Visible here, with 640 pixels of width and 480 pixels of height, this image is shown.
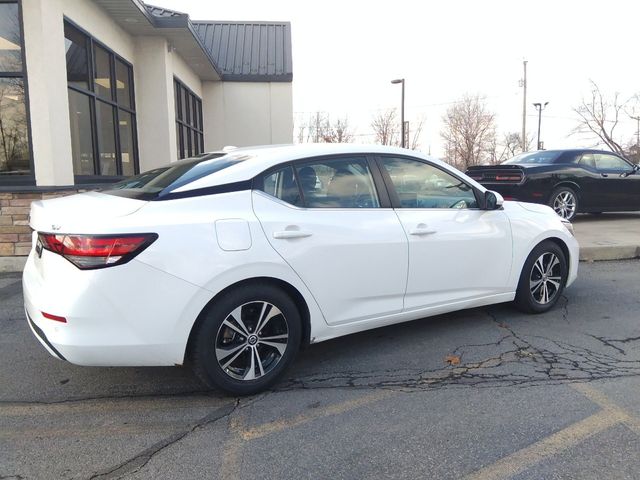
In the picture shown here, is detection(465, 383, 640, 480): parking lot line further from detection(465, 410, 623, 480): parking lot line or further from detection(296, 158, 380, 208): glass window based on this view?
detection(296, 158, 380, 208): glass window

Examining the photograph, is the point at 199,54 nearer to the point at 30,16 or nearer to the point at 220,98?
the point at 220,98

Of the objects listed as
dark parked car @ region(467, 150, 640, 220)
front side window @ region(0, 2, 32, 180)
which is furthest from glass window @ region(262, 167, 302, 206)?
dark parked car @ region(467, 150, 640, 220)

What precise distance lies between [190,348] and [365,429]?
111 centimetres

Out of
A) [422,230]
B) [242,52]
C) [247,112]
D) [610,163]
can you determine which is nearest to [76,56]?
[422,230]

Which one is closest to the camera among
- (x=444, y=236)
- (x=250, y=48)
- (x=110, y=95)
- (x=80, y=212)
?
(x=80, y=212)

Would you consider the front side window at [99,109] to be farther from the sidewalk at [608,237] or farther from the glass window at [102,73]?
the sidewalk at [608,237]

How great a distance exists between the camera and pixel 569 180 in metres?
9.75

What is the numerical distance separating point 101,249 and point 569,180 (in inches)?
362

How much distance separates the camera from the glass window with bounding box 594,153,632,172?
33.8 ft

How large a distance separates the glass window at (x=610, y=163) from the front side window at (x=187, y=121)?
31.2ft

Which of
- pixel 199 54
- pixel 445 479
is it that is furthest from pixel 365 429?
pixel 199 54

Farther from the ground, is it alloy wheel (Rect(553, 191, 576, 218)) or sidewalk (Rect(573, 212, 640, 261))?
alloy wheel (Rect(553, 191, 576, 218))

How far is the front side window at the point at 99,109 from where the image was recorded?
8.16m

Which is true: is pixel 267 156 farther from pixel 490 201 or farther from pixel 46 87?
pixel 46 87
